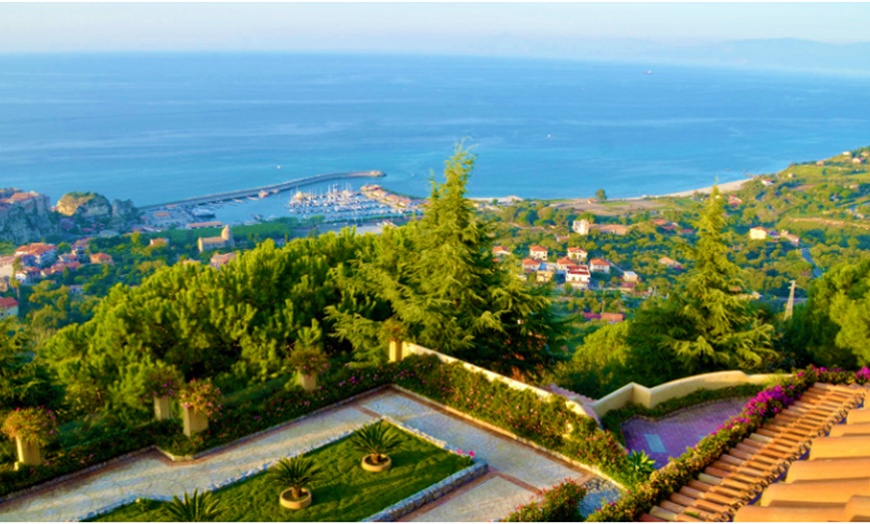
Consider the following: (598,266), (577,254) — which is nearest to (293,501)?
(598,266)

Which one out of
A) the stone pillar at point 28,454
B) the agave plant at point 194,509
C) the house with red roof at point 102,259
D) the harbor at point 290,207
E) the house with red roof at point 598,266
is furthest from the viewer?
the harbor at point 290,207

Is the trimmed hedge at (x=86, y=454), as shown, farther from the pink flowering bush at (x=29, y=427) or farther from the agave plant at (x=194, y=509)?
the agave plant at (x=194, y=509)

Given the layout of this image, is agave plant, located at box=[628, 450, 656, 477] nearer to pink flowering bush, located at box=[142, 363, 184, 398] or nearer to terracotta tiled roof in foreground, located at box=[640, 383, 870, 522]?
terracotta tiled roof in foreground, located at box=[640, 383, 870, 522]

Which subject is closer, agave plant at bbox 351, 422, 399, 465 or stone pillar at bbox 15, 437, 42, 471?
stone pillar at bbox 15, 437, 42, 471

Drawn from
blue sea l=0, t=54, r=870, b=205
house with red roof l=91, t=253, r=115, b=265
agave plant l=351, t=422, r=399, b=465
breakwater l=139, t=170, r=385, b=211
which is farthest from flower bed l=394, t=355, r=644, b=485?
blue sea l=0, t=54, r=870, b=205

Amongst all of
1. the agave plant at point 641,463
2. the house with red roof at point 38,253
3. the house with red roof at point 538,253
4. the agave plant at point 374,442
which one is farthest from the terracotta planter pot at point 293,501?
the house with red roof at point 38,253

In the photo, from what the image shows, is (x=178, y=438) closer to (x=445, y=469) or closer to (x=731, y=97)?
(x=445, y=469)

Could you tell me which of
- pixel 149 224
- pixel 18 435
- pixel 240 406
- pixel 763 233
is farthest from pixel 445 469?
pixel 149 224
